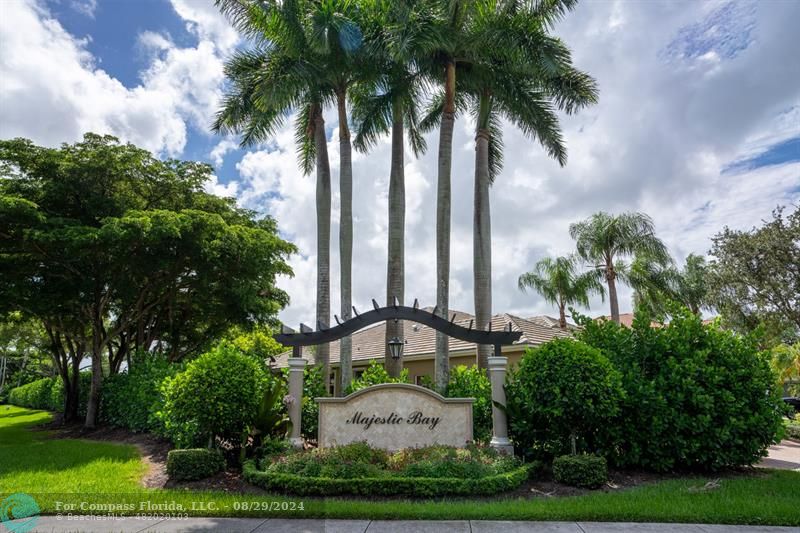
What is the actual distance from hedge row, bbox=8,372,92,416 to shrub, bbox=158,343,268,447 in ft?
56.2

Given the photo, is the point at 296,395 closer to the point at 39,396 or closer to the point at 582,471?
the point at 582,471

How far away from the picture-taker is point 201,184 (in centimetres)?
1988

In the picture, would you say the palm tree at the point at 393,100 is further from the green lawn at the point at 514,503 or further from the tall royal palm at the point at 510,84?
the green lawn at the point at 514,503

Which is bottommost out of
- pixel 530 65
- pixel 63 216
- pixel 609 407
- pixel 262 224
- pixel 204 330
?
pixel 609 407

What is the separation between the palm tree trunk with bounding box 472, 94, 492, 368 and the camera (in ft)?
45.8

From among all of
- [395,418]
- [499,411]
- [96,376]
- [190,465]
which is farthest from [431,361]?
[96,376]

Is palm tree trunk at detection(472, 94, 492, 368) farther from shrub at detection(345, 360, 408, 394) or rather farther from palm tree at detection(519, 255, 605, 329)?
palm tree at detection(519, 255, 605, 329)

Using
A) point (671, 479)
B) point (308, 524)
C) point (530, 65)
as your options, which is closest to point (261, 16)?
point (530, 65)

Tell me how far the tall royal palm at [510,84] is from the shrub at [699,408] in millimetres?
5025

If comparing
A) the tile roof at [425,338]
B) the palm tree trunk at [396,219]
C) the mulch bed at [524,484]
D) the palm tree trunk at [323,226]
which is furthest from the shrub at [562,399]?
the tile roof at [425,338]

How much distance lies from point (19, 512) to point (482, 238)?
11848 mm

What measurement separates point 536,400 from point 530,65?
886 cm

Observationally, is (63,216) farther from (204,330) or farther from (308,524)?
(308,524)

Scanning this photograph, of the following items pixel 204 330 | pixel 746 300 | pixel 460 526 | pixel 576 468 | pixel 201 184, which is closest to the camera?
pixel 460 526
